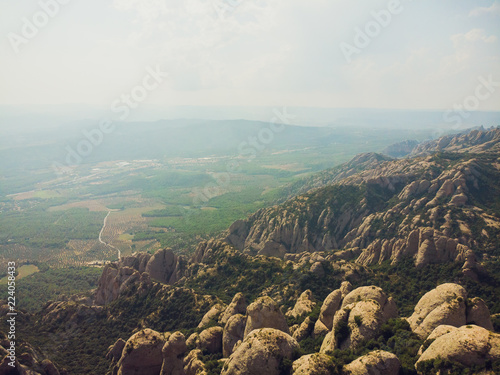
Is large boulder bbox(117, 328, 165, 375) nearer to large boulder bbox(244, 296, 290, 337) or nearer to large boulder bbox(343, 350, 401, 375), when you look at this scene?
large boulder bbox(244, 296, 290, 337)

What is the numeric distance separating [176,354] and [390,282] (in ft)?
156

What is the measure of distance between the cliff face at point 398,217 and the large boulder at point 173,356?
177ft

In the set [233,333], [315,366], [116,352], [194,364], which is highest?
[315,366]

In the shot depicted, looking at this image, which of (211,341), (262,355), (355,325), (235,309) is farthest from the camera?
(235,309)

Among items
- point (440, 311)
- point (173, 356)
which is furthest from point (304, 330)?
point (173, 356)

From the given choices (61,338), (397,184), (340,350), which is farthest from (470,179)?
(61,338)

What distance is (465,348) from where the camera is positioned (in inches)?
1123

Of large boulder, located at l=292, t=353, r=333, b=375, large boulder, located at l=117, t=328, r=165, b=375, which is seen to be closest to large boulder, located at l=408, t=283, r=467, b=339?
large boulder, located at l=292, t=353, r=333, b=375

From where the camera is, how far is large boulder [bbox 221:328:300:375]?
33.1 metres

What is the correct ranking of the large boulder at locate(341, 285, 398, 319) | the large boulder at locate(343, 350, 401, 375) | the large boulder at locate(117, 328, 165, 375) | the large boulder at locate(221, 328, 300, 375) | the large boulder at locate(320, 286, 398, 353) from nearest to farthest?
the large boulder at locate(343, 350, 401, 375)
the large boulder at locate(221, 328, 300, 375)
the large boulder at locate(320, 286, 398, 353)
the large boulder at locate(117, 328, 165, 375)
the large boulder at locate(341, 285, 398, 319)

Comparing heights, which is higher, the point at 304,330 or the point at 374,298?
the point at 374,298

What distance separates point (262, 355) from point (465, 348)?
18.4 metres

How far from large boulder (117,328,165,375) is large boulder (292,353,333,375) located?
71.8ft

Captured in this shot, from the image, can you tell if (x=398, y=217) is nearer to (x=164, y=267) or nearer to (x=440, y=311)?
(x=440, y=311)
